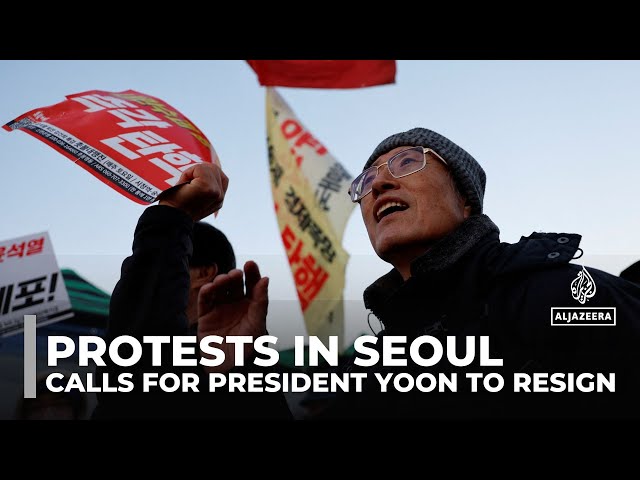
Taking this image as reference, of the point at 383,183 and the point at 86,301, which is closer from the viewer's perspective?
the point at 383,183

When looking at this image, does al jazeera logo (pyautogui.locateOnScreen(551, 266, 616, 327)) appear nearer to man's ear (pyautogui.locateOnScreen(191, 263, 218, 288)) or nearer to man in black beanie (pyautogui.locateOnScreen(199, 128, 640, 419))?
man in black beanie (pyautogui.locateOnScreen(199, 128, 640, 419))

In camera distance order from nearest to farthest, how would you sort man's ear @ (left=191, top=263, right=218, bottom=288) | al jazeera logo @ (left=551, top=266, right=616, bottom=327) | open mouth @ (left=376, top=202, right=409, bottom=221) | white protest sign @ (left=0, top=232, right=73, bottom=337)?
al jazeera logo @ (left=551, top=266, right=616, bottom=327), open mouth @ (left=376, top=202, right=409, bottom=221), white protest sign @ (left=0, top=232, right=73, bottom=337), man's ear @ (left=191, top=263, right=218, bottom=288)

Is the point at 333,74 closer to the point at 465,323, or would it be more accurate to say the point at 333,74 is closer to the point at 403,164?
the point at 403,164

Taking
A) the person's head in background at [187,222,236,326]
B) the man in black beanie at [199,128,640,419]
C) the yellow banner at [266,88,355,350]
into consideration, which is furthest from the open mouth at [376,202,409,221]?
the yellow banner at [266,88,355,350]

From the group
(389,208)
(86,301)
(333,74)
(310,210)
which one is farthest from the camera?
(333,74)

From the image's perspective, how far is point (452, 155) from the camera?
8.44ft

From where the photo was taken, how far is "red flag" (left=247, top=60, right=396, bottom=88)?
21.3ft

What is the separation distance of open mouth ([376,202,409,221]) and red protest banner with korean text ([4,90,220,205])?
0.67 meters

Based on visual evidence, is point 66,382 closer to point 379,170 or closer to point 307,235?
point 379,170

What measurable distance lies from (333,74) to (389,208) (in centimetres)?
441

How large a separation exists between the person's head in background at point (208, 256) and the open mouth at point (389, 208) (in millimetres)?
1016

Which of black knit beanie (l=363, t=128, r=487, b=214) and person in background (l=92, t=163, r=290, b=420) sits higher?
black knit beanie (l=363, t=128, r=487, b=214)

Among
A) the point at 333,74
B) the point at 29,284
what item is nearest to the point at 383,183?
the point at 29,284

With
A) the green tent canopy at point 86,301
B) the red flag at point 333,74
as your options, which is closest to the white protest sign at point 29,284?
the green tent canopy at point 86,301
